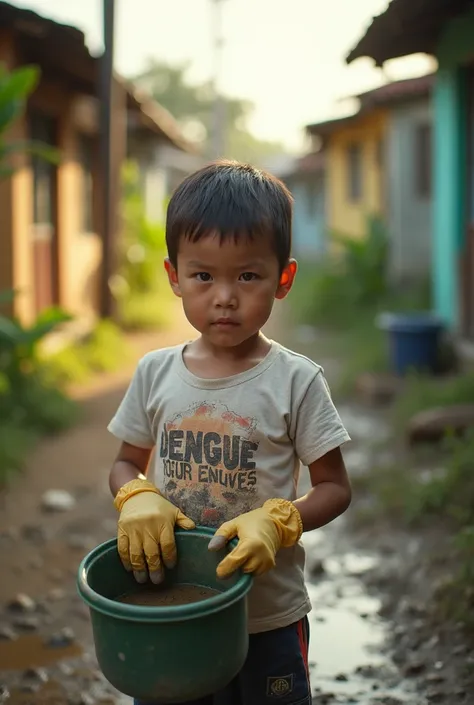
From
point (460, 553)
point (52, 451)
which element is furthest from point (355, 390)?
point (460, 553)

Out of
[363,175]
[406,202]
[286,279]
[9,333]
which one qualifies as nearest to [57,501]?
[9,333]

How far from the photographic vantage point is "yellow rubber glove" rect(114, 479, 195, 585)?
1.72 m

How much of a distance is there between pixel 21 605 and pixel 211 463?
223 centimetres

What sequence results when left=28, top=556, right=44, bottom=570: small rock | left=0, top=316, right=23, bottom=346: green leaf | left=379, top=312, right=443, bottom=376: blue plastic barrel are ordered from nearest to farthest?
1. left=28, top=556, right=44, bottom=570: small rock
2. left=0, top=316, right=23, bottom=346: green leaf
3. left=379, top=312, right=443, bottom=376: blue plastic barrel

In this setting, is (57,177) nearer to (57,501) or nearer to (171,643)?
(57,501)

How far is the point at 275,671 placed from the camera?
187cm

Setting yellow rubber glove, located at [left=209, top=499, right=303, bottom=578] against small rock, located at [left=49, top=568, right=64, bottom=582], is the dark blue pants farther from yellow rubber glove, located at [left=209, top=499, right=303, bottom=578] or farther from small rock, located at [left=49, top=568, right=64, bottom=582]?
small rock, located at [left=49, top=568, right=64, bottom=582]

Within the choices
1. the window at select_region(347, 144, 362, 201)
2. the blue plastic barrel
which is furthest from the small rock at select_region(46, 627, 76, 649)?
the window at select_region(347, 144, 362, 201)

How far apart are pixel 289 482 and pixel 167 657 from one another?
20.9 inches

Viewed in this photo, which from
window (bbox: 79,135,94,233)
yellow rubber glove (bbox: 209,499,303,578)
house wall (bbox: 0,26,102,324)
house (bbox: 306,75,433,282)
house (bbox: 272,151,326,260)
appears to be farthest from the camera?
house (bbox: 272,151,326,260)

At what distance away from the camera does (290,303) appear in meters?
15.5

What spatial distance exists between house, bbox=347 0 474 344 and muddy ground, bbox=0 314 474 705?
3009 mm

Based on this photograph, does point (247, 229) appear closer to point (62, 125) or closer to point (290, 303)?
point (62, 125)

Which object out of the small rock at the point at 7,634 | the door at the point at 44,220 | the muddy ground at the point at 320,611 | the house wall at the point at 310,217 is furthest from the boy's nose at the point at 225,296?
the house wall at the point at 310,217
